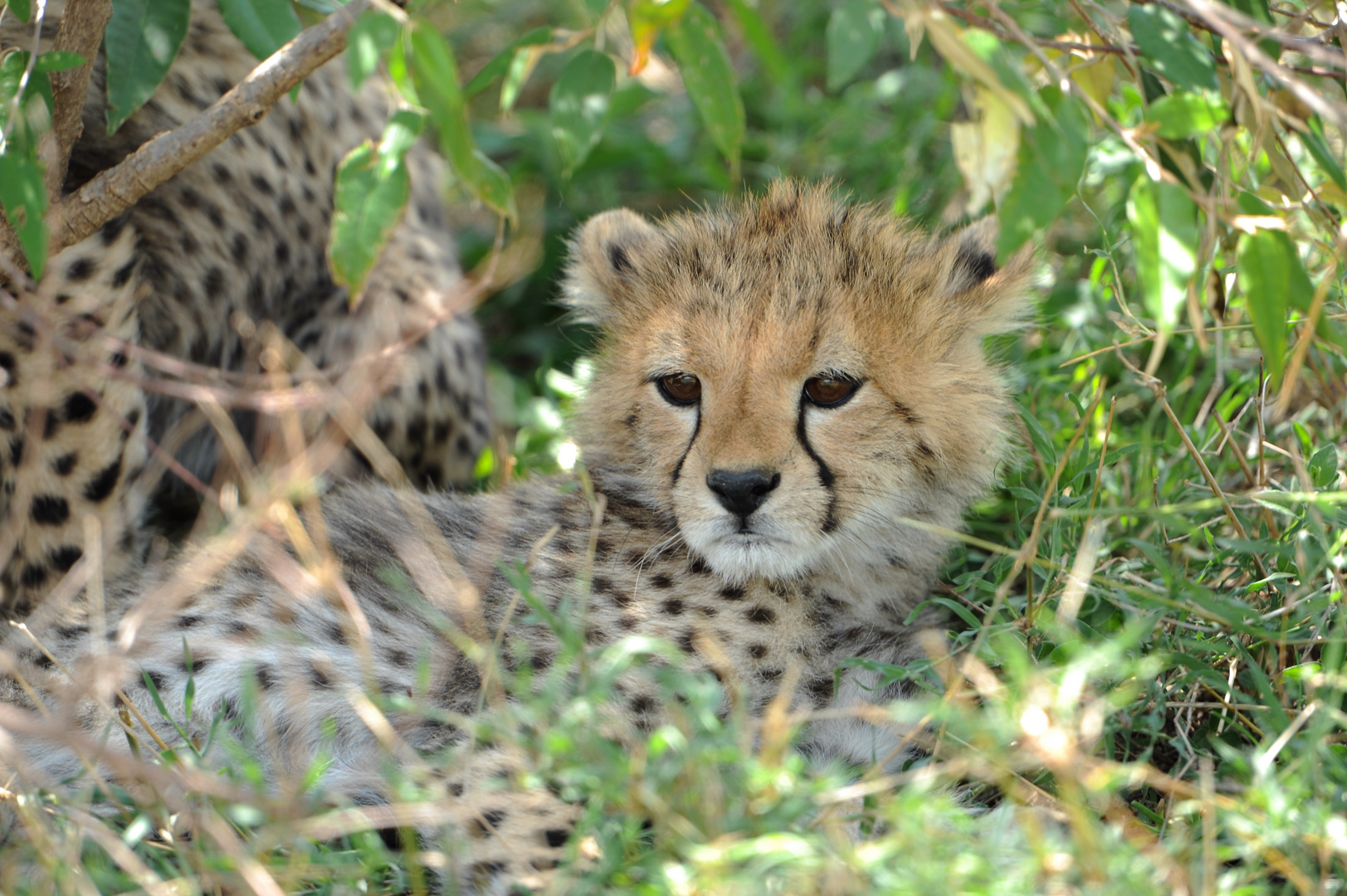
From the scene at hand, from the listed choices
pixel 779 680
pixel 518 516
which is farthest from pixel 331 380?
pixel 779 680

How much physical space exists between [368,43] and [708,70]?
502mm

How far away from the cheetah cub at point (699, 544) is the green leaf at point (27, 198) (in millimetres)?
638

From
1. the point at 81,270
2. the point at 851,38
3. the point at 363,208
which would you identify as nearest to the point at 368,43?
the point at 363,208

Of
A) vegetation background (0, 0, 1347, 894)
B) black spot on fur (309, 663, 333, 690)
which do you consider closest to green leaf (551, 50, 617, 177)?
vegetation background (0, 0, 1347, 894)

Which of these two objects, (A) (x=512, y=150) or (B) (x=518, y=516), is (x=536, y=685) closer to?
(B) (x=518, y=516)

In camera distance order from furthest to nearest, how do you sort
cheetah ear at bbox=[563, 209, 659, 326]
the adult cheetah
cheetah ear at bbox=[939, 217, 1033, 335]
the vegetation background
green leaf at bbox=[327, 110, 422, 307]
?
the adult cheetah < cheetah ear at bbox=[563, 209, 659, 326] < cheetah ear at bbox=[939, 217, 1033, 335] < green leaf at bbox=[327, 110, 422, 307] < the vegetation background

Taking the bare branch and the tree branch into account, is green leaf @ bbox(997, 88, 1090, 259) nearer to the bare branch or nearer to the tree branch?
the tree branch

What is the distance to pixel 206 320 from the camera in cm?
298

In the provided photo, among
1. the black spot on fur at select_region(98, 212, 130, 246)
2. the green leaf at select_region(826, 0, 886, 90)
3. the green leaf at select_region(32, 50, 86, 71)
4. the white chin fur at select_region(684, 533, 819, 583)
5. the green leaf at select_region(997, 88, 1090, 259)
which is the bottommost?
the white chin fur at select_region(684, 533, 819, 583)

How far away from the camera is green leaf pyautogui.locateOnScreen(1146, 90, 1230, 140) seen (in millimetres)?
1619

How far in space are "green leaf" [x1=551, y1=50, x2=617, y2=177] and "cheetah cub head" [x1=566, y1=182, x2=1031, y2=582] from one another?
481 millimetres

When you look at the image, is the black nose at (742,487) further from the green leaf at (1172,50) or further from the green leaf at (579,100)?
the green leaf at (1172,50)

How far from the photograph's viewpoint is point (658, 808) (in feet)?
4.79

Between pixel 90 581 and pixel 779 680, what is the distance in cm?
128
